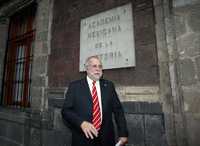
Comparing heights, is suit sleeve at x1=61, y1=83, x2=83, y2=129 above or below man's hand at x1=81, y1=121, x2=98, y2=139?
above

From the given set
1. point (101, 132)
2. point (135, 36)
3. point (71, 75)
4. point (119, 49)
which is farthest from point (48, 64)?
point (101, 132)

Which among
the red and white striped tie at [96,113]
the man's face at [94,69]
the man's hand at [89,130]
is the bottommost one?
the man's hand at [89,130]

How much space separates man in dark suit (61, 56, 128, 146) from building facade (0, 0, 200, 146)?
1.66ft

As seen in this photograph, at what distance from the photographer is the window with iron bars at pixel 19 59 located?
420 centimetres

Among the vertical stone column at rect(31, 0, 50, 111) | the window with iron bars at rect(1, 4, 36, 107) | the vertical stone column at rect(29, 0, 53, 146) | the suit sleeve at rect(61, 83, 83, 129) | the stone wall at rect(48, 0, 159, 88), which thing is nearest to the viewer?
the suit sleeve at rect(61, 83, 83, 129)

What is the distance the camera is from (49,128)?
3.10m

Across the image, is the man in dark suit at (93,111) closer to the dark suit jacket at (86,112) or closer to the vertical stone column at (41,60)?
the dark suit jacket at (86,112)

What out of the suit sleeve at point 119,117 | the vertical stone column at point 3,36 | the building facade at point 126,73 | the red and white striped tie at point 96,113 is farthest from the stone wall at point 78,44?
the vertical stone column at point 3,36

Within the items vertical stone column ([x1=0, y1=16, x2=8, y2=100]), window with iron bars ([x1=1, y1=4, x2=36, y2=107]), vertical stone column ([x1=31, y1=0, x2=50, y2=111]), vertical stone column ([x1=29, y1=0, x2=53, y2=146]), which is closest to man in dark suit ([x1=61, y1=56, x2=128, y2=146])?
vertical stone column ([x1=29, y1=0, x2=53, y2=146])

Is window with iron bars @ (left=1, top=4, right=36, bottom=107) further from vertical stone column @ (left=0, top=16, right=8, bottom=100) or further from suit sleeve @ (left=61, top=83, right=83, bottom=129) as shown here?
suit sleeve @ (left=61, top=83, right=83, bottom=129)

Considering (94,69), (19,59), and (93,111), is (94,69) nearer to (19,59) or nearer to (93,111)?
(93,111)

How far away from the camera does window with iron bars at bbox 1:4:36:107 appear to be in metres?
4.20

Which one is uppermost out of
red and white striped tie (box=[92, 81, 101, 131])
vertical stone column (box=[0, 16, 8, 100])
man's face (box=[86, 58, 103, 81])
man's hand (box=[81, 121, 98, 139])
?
vertical stone column (box=[0, 16, 8, 100])

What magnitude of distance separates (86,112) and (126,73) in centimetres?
94
